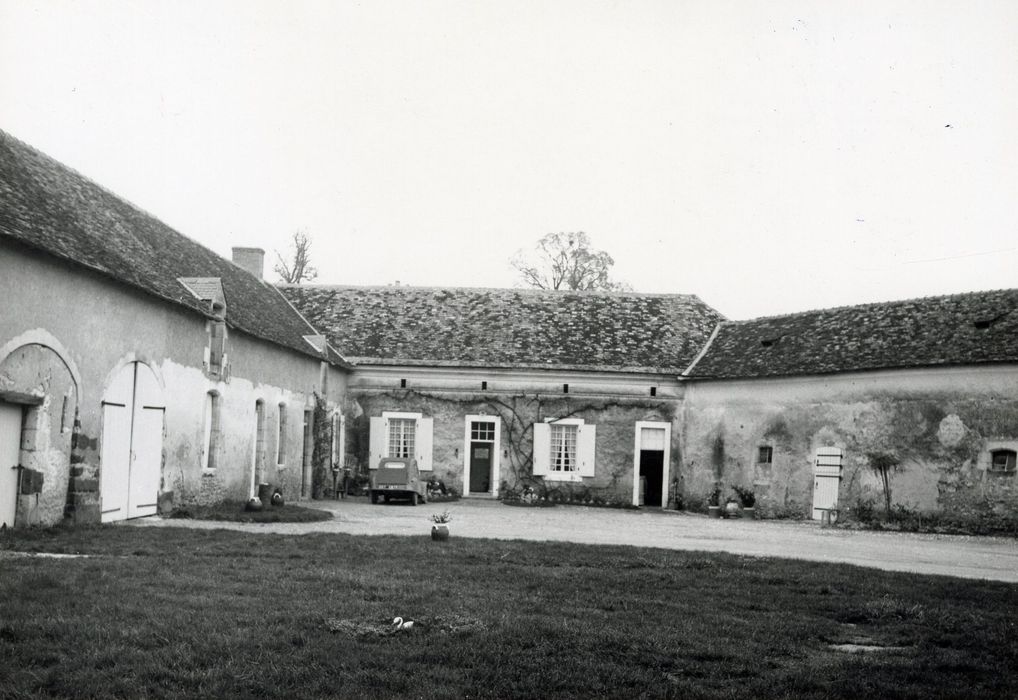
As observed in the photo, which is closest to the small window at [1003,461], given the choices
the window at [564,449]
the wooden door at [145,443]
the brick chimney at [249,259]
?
the window at [564,449]

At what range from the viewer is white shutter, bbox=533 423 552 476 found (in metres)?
27.7

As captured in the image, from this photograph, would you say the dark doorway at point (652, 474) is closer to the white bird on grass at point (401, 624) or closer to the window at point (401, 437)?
the window at point (401, 437)

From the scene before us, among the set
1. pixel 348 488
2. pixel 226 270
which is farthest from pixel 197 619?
pixel 348 488

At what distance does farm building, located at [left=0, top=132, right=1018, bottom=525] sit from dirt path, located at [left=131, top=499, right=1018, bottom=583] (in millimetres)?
1678

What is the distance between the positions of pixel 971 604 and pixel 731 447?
16.3 meters

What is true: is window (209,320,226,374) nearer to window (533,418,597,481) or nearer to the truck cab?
the truck cab

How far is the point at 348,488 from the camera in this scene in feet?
88.0

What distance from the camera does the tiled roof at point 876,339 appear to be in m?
21.6

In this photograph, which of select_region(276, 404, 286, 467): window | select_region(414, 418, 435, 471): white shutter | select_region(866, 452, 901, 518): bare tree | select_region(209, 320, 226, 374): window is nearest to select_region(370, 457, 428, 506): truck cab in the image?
select_region(276, 404, 286, 467): window

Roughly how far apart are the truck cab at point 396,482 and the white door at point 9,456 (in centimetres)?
1169

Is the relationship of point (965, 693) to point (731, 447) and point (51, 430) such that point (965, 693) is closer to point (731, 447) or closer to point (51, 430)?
point (51, 430)

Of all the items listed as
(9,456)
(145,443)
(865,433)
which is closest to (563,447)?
(865,433)

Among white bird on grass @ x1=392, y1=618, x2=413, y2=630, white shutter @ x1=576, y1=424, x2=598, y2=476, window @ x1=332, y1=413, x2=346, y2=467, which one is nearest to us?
white bird on grass @ x1=392, y1=618, x2=413, y2=630

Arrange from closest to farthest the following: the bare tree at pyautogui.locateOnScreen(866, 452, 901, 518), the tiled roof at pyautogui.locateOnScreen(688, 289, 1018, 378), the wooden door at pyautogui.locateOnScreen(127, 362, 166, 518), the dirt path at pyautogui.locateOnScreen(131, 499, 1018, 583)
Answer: the dirt path at pyautogui.locateOnScreen(131, 499, 1018, 583)
the wooden door at pyautogui.locateOnScreen(127, 362, 166, 518)
the tiled roof at pyautogui.locateOnScreen(688, 289, 1018, 378)
the bare tree at pyautogui.locateOnScreen(866, 452, 901, 518)
